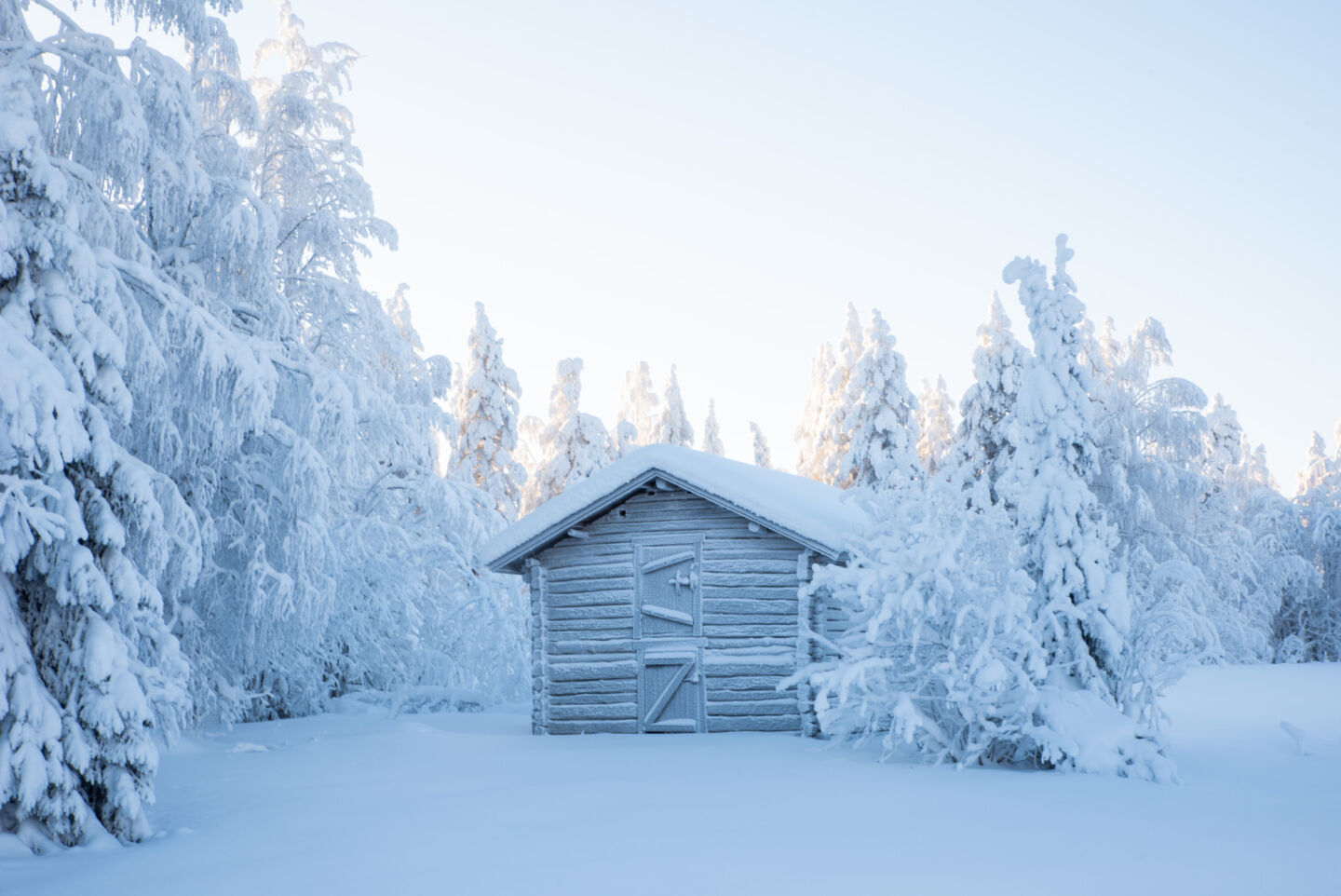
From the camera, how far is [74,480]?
9.43m

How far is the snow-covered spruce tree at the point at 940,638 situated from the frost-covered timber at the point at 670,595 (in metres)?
2.30

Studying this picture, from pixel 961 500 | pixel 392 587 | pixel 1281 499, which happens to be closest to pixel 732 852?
→ pixel 961 500

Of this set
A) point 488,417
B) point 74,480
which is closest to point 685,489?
point 74,480

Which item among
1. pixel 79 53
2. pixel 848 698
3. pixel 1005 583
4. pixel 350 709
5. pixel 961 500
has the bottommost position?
pixel 350 709

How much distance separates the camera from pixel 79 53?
37.8 ft

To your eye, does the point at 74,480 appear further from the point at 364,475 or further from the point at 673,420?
the point at 673,420

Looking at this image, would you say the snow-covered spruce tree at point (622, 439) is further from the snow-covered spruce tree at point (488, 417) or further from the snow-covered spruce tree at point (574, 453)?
the snow-covered spruce tree at point (488, 417)

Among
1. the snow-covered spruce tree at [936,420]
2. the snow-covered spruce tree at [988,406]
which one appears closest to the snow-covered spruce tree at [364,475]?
the snow-covered spruce tree at [988,406]

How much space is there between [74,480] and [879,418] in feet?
99.1

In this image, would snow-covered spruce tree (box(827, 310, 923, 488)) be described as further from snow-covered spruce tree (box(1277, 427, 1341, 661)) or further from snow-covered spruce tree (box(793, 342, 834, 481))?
snow-covered spruce tree (box(1277, 427, 1341, 661))

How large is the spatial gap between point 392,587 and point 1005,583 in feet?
41.3

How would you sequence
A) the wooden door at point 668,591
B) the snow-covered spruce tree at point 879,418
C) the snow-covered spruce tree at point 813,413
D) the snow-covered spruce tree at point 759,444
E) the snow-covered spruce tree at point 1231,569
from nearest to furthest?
the wooden door at point 668,591, the snow-covered spruce tree at point 1231,569, the snow-covered spruce tree at point 879,418, the snow-covered spruce tree at point 813,413, the snow-covered spruce tree at point 759,444

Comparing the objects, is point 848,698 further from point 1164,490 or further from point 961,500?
point 1164,490

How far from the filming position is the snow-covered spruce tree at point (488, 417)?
36875 mm
